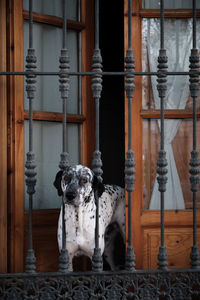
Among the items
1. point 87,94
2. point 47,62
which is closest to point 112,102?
point 87,94

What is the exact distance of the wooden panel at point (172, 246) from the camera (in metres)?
2.65

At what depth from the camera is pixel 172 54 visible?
284 centimetres

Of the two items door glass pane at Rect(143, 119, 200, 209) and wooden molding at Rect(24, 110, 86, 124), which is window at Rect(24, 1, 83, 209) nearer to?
wooden molding at Rect(24, 110, 86, 124)


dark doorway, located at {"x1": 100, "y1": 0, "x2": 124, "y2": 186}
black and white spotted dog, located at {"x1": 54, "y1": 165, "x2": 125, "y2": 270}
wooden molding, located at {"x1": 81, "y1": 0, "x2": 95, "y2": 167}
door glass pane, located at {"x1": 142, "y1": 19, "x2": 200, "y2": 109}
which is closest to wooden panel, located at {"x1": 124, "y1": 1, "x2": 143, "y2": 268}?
door glass pane, located at {"x1": 142, "y1": 19, "x2": 200, "y2": 109}

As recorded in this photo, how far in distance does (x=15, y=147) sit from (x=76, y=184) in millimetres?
498

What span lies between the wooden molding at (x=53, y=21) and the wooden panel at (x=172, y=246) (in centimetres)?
154

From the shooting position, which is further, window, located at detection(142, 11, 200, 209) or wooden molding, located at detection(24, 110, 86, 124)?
wooden molding, located at detection(24, 110, 86, 124)

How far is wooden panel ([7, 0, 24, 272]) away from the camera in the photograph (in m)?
2.71

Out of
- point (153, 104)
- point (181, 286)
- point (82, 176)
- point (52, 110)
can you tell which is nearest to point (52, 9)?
point (52, 110)

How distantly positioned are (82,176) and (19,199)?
47 cm

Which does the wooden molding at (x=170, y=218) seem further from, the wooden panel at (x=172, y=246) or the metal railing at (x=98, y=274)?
the metal railing at (x=98, y=274)

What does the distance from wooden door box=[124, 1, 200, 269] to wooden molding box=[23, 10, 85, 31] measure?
54cm

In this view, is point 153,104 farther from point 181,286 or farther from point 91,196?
point 181,286

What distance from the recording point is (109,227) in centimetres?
324
